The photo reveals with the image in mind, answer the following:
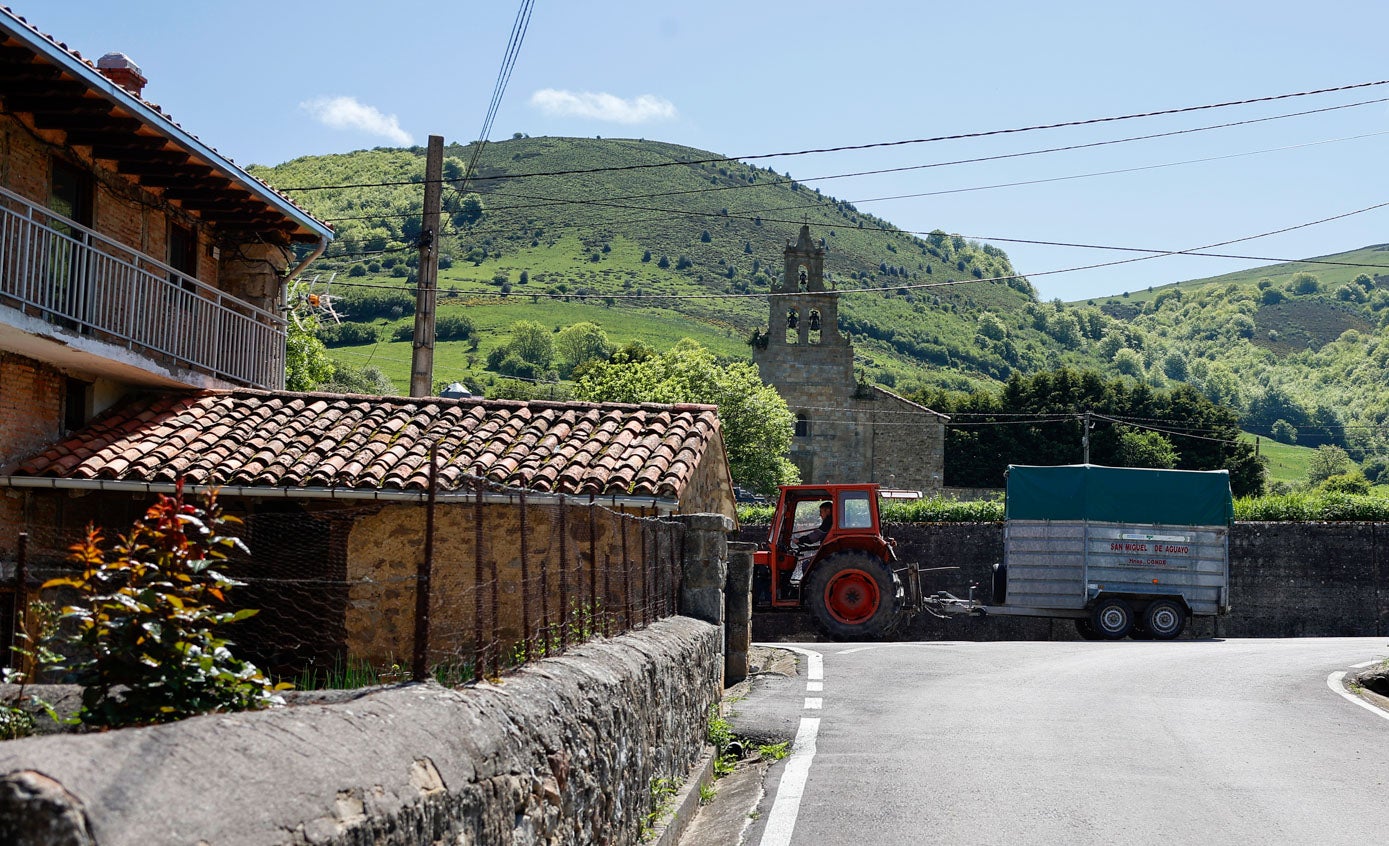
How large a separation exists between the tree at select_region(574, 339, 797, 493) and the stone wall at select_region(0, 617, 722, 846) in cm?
4078

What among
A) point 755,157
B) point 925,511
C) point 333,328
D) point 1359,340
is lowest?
point 925,511

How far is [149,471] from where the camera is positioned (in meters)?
12.2

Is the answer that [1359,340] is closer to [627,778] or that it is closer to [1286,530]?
[1286,530]

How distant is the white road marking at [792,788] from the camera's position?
7.56 meters

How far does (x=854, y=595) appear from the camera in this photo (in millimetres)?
20266

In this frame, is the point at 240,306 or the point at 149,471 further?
the point at 240,306

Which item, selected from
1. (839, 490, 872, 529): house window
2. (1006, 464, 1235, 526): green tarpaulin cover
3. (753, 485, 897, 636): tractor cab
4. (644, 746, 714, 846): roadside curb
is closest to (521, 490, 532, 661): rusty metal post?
(644, 746, 714, 846): roadside curb

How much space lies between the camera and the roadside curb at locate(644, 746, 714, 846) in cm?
729

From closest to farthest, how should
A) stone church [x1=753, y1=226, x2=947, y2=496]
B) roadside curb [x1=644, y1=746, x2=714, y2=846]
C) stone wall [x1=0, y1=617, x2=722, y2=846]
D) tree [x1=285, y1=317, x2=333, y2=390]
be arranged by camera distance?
stone wall [x1=0, y1=617, x2=722, y2=846], roadside curb [x1=644, y1=746, x2=714, y2=846], tree [x1=285, y1=317, x2=333, y2=390], stone church [x1=753, y1=226, x2=947, y2=496]

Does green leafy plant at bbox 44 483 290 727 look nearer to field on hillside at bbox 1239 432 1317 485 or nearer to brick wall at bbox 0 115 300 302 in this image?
brick wall at bbox 0 115 300 302

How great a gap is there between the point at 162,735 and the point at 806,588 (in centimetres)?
1759

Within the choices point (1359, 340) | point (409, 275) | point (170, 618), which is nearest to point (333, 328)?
point (409, 275)

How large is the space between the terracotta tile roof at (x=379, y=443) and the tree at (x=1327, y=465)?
275 ft

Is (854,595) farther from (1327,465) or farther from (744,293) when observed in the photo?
(1327,465)
